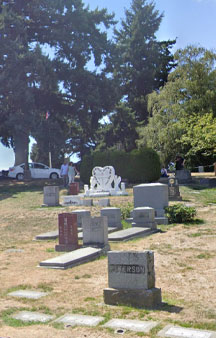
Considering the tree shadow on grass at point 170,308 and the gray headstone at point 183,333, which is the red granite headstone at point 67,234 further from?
the gray headstone at point 183,333

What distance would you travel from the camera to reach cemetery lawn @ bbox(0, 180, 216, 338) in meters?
5.86

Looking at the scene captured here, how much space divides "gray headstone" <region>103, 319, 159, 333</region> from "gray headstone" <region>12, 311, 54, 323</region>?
34.3 inches

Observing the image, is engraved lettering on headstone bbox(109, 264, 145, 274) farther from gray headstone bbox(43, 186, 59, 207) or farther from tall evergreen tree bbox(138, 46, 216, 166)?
tall evergreen tree bbox(138, 46, 216, 166)

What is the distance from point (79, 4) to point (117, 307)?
3539cm

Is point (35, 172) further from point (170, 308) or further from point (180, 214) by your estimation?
point (170, 308)

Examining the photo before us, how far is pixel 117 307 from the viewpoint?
655 cm

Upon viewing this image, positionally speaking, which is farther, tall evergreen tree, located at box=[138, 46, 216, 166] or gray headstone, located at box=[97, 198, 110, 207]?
tall evergreen tree, located at box=[138, 46, 216, 166]

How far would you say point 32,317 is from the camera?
20.3ft

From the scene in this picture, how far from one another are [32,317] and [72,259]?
3.48 metres

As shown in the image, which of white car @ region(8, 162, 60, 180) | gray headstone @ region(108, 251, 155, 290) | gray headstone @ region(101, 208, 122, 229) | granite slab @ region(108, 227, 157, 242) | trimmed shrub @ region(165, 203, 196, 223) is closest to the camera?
gray headstone @ region(108, 251, 155, 290)

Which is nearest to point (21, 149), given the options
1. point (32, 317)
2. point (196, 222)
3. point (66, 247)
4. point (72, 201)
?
point (72, 201)

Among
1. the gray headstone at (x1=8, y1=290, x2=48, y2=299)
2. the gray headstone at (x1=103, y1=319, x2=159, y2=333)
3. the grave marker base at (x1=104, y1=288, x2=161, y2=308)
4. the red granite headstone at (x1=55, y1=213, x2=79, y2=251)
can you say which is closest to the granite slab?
the red granite headstone at (x1=55, y1=213, x2=79, y2=251)

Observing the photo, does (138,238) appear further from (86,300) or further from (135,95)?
(135,95)

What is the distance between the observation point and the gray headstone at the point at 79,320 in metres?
5.86
